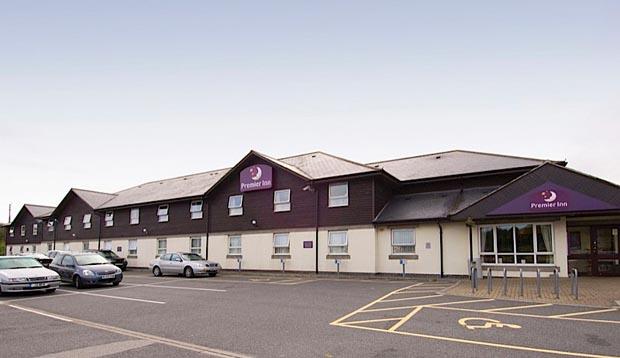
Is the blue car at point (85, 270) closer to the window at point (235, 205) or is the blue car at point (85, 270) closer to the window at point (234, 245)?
→ the window at point (234, 245)

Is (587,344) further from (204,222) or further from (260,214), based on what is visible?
(204,222)

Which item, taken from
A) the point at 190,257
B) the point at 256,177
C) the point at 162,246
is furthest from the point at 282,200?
the point at 162,246

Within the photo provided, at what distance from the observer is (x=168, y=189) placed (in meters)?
37.2

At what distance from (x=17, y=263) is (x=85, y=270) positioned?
2376 mm

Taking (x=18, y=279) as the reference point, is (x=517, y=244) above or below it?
above

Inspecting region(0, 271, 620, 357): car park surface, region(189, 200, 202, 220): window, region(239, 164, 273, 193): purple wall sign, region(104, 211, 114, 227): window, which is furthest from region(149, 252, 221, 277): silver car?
region(104, 211, 114, 227): window

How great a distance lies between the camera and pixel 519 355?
7480mm

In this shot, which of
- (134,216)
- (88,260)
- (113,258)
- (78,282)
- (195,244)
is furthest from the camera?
(134,216)

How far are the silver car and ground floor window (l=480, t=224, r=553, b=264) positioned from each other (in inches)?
531

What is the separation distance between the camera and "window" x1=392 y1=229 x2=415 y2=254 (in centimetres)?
2248

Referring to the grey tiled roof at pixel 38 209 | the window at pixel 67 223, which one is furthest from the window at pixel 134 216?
the grey tiled roof at pixel 38 209

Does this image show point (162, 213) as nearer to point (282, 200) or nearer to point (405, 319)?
point (282, 200)

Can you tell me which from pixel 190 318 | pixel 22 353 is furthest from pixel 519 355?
pixel 22 353

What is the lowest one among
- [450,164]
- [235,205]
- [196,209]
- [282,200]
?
[196,209]
